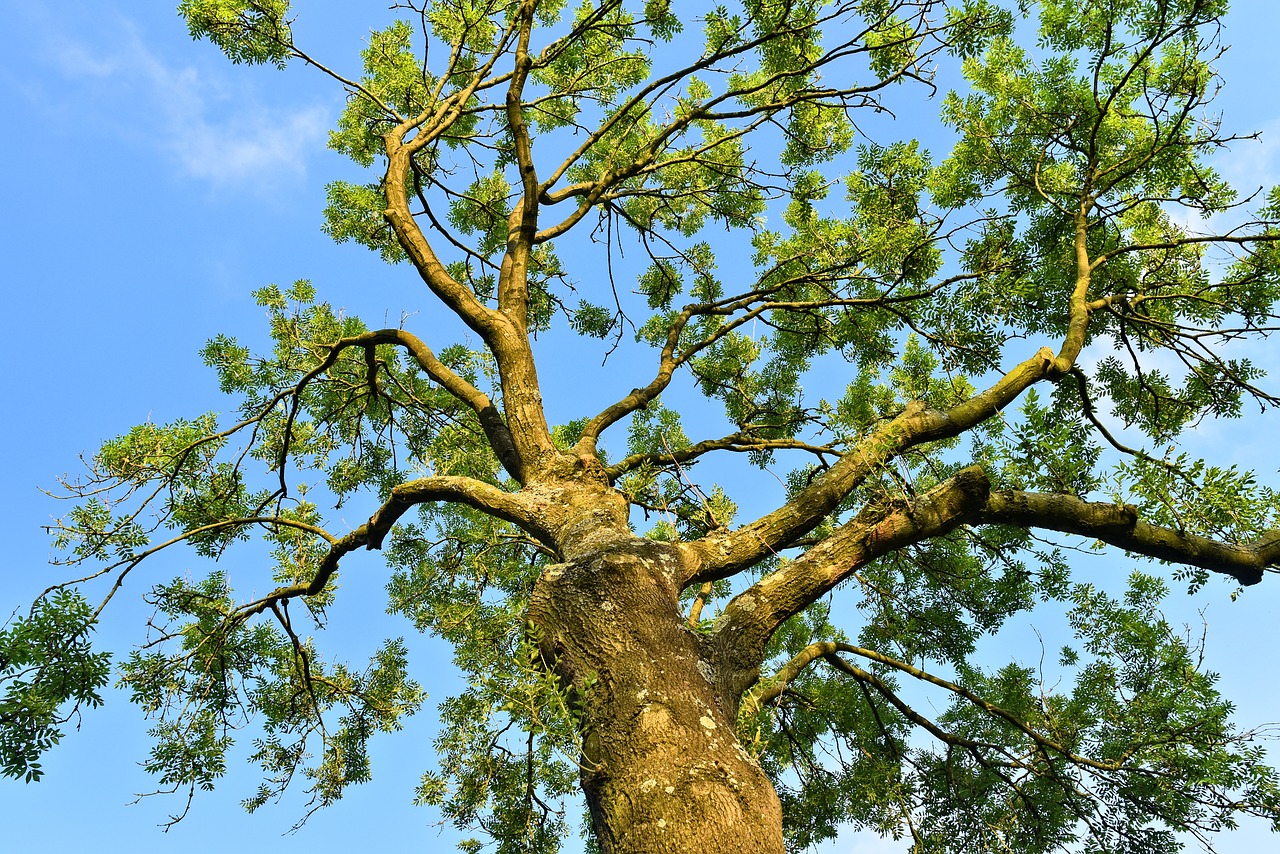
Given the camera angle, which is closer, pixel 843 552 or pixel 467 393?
pixel 843 552

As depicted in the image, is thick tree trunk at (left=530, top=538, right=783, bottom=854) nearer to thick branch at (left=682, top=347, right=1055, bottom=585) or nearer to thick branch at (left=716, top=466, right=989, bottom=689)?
thick branch at (left=716, top=466, right=989, bottom=689)

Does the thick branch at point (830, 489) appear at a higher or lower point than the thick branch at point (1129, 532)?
higher

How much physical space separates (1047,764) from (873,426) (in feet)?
7.95

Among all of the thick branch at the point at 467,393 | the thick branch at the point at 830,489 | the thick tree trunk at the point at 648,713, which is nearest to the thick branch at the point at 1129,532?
the thick branch at the point at 830,489

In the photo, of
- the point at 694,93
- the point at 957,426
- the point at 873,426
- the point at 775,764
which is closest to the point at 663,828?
the point at 957,426

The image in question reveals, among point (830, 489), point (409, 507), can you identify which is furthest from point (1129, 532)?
point (409, 507)

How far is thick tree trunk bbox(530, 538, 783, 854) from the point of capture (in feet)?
7.95

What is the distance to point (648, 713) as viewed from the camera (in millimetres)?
2734

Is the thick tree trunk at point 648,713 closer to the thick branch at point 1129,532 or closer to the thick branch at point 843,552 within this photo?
the thick branch at point 843,552

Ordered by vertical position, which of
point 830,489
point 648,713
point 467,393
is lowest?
point 648,713

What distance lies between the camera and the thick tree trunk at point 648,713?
2.42 m

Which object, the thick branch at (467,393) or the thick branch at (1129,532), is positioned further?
the thick branch at (467,393)

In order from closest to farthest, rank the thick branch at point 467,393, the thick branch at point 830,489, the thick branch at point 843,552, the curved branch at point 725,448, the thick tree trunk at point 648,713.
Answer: the thick tree trunk at point 648,713 < the thick branch at point 843,552 < the thick branch at point 830,489 < the thick branch at point 467,393 < the curved branch at point 725,448

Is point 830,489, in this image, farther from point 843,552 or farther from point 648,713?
point 648,713
